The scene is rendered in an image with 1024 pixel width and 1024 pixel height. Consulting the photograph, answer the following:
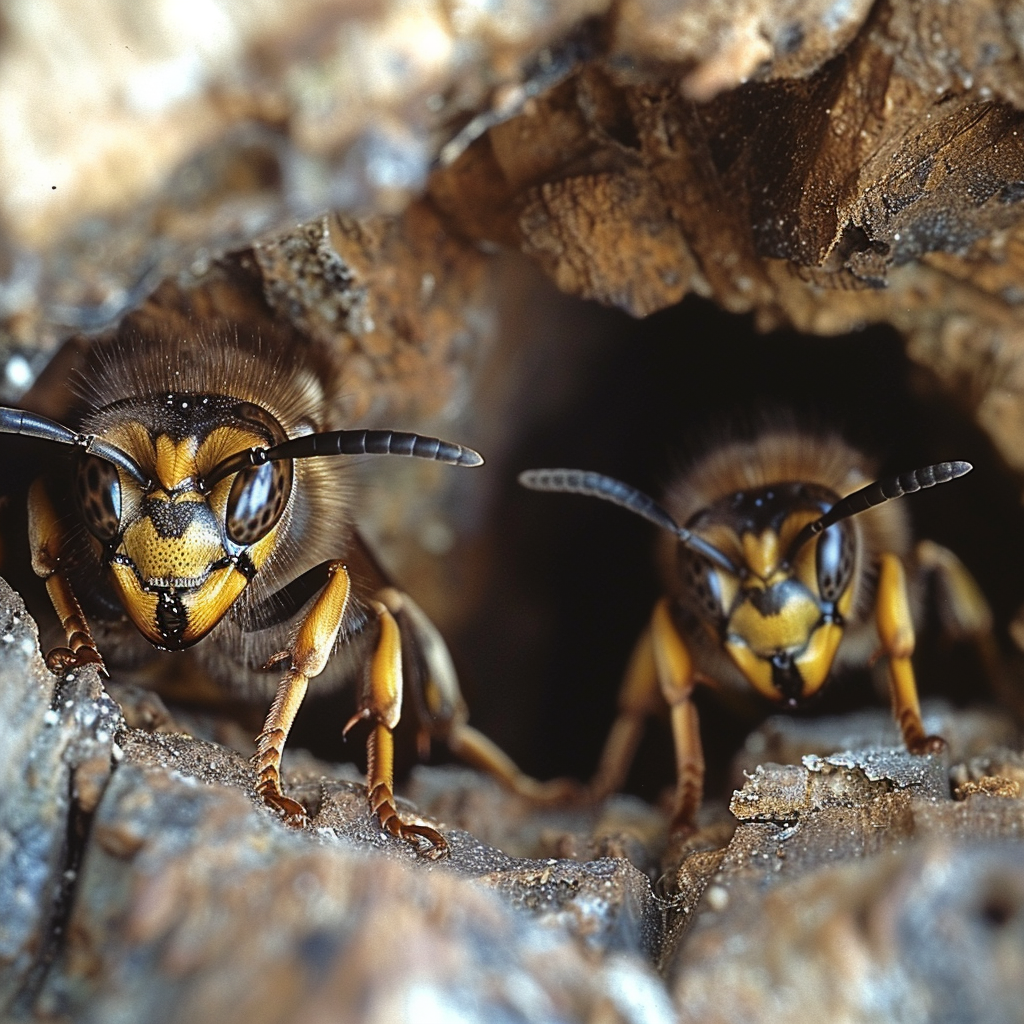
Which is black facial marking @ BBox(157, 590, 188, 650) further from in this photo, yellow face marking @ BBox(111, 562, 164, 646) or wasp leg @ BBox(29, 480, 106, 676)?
wasp leg @ BBox(29, 480, 106, 676)

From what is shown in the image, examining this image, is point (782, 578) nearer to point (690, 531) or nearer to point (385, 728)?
point (690, 531)

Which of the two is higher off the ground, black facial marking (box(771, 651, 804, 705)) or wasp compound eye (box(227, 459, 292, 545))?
wasp compound eye (box(227, 459, 292, 545))

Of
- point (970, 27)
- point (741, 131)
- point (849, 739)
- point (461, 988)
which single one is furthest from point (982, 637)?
point (461, 988)

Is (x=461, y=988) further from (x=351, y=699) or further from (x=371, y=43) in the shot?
(x=351, y=699)

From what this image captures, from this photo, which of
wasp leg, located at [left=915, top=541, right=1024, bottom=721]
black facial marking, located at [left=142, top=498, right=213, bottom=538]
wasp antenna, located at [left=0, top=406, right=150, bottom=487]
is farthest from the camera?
wasp leg, located at [left=915, top=541, right=1024, bottom=721]

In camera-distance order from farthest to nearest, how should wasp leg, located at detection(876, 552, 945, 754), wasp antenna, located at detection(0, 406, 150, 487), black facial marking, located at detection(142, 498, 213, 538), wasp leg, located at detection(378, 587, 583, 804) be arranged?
1. wasp leg, located at detection(378, 587, 583, 804)
2. wasp leg, located at detection(876, 552, 945, 754)
3. black facial marking, located at detection(142, 498, 213, 538)
4. wasp antenna, located at detection(0, 406, 150, 487)

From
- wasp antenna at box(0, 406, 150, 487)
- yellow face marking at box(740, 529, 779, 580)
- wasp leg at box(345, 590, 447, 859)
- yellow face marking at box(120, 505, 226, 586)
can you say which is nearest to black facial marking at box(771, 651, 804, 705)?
yellow face marking at box(740, 529, 779, 580)

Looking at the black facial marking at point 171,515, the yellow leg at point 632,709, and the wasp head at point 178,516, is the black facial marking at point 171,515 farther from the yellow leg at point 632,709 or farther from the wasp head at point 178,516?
the yellow leg at point 632,709
